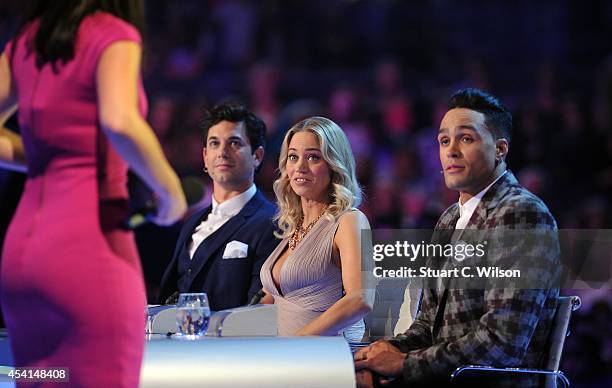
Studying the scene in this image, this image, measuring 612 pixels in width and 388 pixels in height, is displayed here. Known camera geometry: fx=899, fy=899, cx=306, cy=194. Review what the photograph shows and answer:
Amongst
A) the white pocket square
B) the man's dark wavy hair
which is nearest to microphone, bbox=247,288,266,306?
the white pocket square

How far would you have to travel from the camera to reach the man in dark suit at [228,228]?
363 cm

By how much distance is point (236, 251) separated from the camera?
364 cm

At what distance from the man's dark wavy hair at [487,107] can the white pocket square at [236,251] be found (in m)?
1.14

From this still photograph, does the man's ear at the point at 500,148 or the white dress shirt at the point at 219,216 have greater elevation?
the man's ear at the point at 500,148

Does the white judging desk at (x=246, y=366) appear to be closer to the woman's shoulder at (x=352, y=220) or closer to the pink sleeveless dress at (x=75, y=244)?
the pink sleeveless dress at (x=75, y=244)

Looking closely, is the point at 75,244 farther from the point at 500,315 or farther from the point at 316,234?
the point at 316,234

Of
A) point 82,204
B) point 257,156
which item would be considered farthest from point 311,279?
point 82,204

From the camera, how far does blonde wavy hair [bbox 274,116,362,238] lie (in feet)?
10.4

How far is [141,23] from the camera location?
5.07 feet

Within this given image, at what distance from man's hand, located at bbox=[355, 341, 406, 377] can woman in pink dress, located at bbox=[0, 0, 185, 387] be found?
1438 mm

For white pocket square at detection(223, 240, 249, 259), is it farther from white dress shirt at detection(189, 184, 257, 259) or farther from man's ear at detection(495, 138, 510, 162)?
man's ear at detection(495, 138, 510, 162)

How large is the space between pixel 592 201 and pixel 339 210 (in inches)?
125

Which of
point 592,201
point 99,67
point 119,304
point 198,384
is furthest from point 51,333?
point 592,201

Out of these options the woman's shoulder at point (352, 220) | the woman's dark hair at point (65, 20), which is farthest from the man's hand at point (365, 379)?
the woman's dark hair at point (65, 20)
